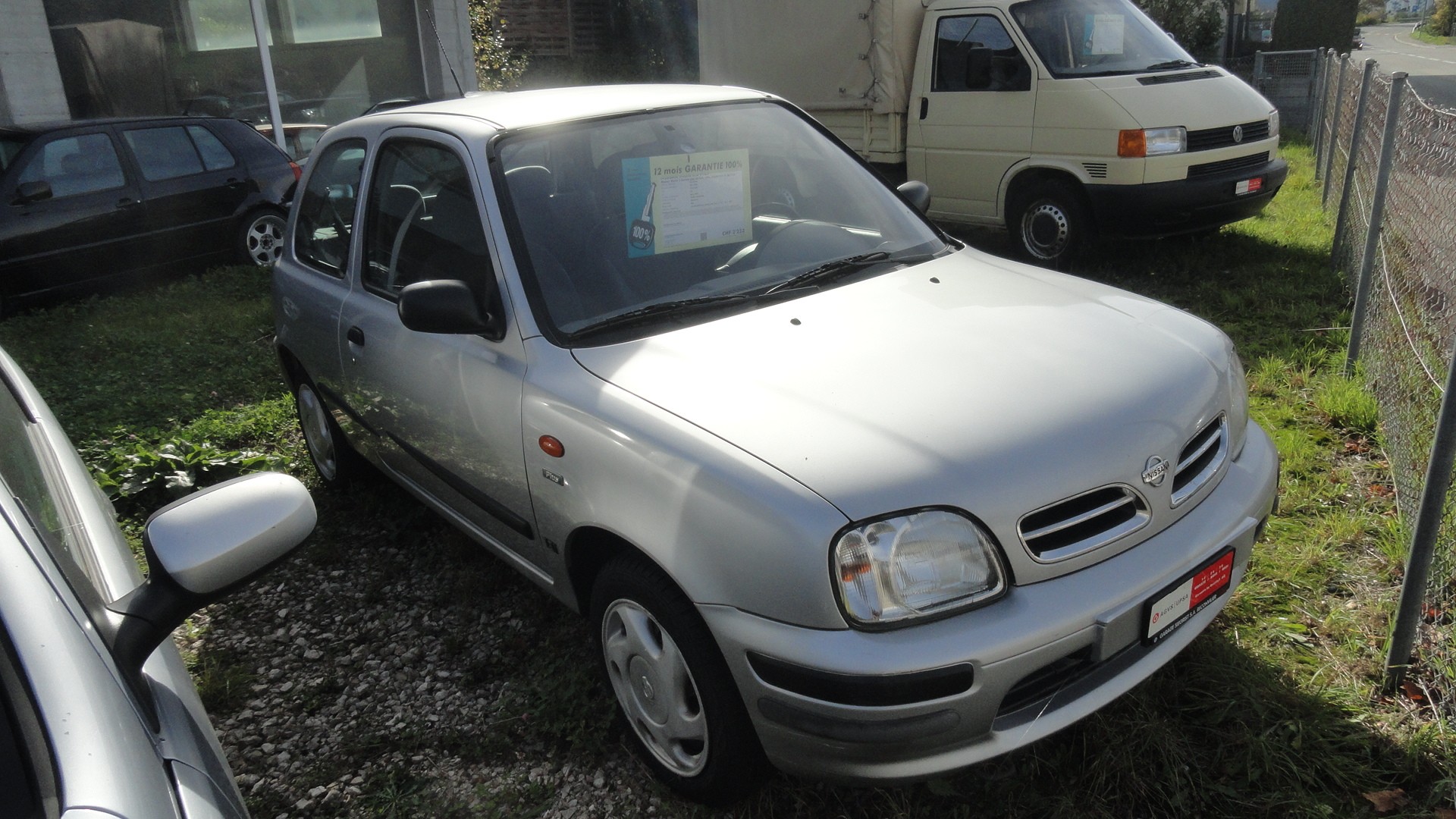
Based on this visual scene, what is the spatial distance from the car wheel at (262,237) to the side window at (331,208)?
5367mm

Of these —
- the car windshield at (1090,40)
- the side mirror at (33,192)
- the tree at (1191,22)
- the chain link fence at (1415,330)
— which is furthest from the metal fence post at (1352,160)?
the tree at (1191,22)

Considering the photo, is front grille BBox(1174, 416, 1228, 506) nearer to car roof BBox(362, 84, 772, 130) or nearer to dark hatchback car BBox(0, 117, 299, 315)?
car roof BBox(362, 84, 772, 130)

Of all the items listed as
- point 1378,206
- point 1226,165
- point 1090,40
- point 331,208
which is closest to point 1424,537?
point 1378,206

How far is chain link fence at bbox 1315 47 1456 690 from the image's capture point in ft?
8.79

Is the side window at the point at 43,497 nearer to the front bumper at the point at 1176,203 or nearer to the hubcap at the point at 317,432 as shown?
the hubcap at the point at 317,432

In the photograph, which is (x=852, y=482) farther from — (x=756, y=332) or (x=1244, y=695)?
(x=1244, y=695)

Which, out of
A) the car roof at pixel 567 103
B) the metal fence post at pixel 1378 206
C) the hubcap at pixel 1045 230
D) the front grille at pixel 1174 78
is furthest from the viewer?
the hubcap at pixel 1045 230

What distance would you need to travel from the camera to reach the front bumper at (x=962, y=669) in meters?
1.98

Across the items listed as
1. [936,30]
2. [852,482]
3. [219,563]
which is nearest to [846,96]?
[936,30]

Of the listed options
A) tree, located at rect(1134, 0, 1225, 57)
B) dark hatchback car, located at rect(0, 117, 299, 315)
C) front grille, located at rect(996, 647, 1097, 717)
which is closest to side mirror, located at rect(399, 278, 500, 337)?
front grille, located at rect(996, 647, 1097, 717)

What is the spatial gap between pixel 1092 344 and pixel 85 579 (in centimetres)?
222

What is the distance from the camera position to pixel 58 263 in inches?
318

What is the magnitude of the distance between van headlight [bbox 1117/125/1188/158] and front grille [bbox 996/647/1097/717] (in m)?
5.46

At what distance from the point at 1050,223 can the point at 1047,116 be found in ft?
2.46
